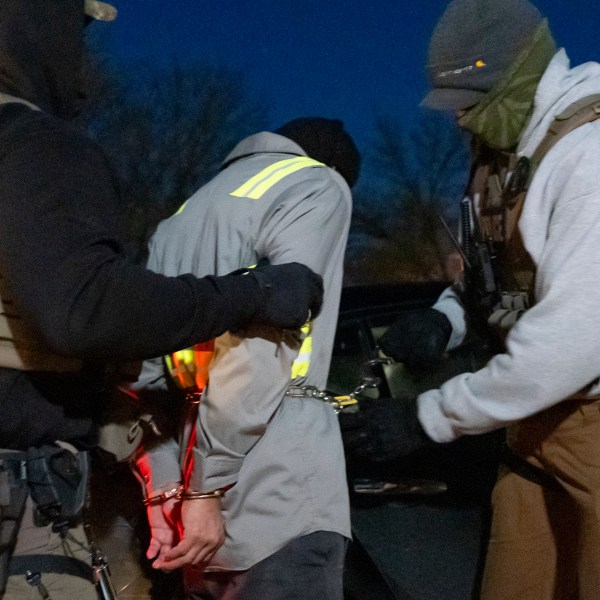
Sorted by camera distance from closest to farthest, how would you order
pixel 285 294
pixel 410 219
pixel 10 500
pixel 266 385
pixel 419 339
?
pixel 10 500
pixel 285 294
pixel 266 385
pixel 419 339
pixel 410 219

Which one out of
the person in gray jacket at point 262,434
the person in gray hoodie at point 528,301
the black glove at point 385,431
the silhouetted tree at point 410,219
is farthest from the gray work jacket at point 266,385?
the silhouetted tree at point 410,219

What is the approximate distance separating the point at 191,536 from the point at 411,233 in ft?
20.7

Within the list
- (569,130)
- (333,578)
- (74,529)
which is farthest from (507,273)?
(74,529)

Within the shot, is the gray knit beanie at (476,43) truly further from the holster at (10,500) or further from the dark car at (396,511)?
the holster at (10,500)

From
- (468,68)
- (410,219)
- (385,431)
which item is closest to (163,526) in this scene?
(385,431)

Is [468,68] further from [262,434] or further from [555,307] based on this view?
[262,434]

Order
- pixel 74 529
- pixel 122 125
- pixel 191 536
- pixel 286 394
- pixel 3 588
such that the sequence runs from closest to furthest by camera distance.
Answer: pixel 3 588 < pixel 74 529 < pixel 191 536 < pixel 286 394 < pixel 122 125

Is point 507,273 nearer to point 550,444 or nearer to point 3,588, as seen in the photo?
point 550,444

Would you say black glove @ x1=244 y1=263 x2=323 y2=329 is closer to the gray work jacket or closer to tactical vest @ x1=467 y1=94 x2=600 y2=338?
the gray work jacket

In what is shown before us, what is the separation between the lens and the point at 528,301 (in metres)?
2.01

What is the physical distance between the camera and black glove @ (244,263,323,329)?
158 cm

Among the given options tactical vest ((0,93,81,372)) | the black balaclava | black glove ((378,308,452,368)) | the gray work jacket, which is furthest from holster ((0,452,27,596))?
black glove ((378,308,452,368))

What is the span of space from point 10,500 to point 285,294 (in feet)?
2.26

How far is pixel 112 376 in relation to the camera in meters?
1.67
